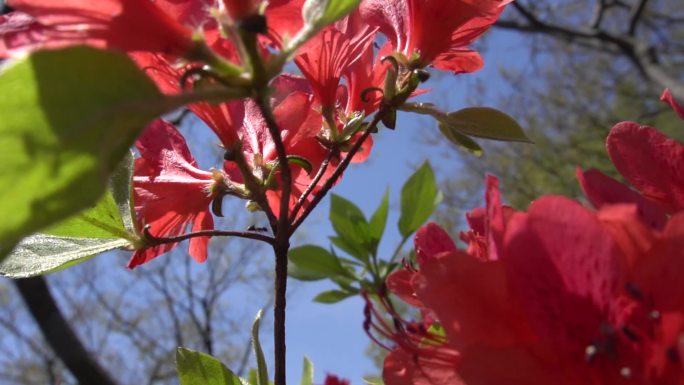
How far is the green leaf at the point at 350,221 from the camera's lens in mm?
1542

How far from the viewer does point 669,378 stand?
33 cm

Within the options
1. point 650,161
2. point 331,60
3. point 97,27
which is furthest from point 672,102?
point 97,27

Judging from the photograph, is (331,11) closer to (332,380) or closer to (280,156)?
(280,156)

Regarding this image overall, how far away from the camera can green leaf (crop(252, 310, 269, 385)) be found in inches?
20.6

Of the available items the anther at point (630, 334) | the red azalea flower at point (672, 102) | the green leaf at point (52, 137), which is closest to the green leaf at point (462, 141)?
the red azalea flower at point (672, 102)

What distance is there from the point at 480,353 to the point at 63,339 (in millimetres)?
1754

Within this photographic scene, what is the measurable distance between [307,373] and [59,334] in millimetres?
1353

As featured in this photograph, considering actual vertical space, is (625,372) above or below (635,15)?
below

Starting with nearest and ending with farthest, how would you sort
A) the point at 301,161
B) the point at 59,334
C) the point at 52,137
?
the point at 52,137, the point at 301,161, the point at 59,334

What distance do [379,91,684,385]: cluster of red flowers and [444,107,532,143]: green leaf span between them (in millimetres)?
151

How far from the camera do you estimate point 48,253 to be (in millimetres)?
527

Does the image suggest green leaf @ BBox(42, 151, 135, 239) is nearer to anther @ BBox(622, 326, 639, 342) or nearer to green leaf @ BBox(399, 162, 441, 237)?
anther @ BBox(622, 326, 639, 342)

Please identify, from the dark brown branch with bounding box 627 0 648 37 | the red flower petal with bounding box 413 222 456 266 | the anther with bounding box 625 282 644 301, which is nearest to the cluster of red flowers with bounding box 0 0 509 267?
the red flower petal with bounding box 413 222 456 266

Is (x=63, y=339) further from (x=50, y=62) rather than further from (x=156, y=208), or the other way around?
(x=50, y=62)
